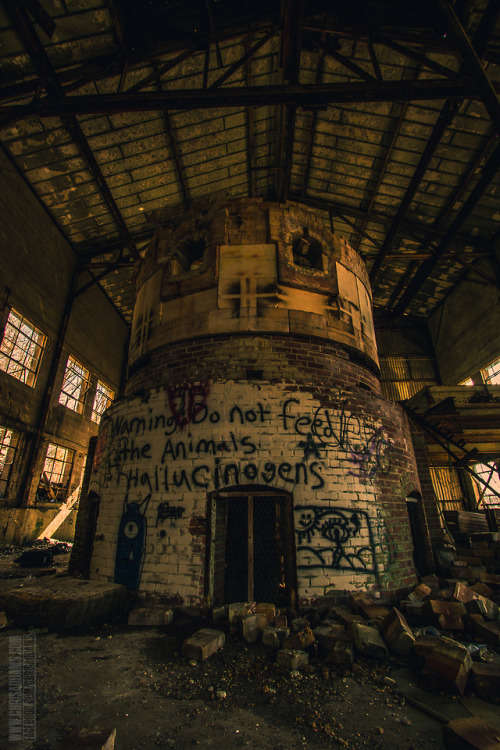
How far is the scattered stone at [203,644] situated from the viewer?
3.11m

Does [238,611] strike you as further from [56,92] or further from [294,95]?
[56,92]

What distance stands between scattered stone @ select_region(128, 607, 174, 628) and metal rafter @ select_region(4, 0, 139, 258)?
826cm

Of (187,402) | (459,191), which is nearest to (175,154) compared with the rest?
(459,191)

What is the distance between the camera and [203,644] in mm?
3156

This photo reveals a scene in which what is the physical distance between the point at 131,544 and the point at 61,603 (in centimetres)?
99

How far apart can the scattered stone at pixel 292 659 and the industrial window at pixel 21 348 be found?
9664 mm

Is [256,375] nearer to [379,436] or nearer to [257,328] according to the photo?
[257,328]

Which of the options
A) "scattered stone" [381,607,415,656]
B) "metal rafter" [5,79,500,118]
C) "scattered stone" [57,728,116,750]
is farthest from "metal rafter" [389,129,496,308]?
"scattered stone" [57,728,116,750]

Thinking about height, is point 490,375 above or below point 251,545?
above

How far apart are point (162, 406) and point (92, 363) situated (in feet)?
32.2

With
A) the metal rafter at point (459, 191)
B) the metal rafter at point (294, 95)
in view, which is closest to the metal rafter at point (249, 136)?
the metal rafter at point (294, 95)

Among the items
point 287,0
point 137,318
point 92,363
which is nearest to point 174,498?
point 137,318

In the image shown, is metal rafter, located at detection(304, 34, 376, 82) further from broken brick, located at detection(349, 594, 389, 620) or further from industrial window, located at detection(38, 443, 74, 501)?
industrial window, located at detection(38, 443, 74, 501)

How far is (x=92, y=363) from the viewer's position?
13.6 m
